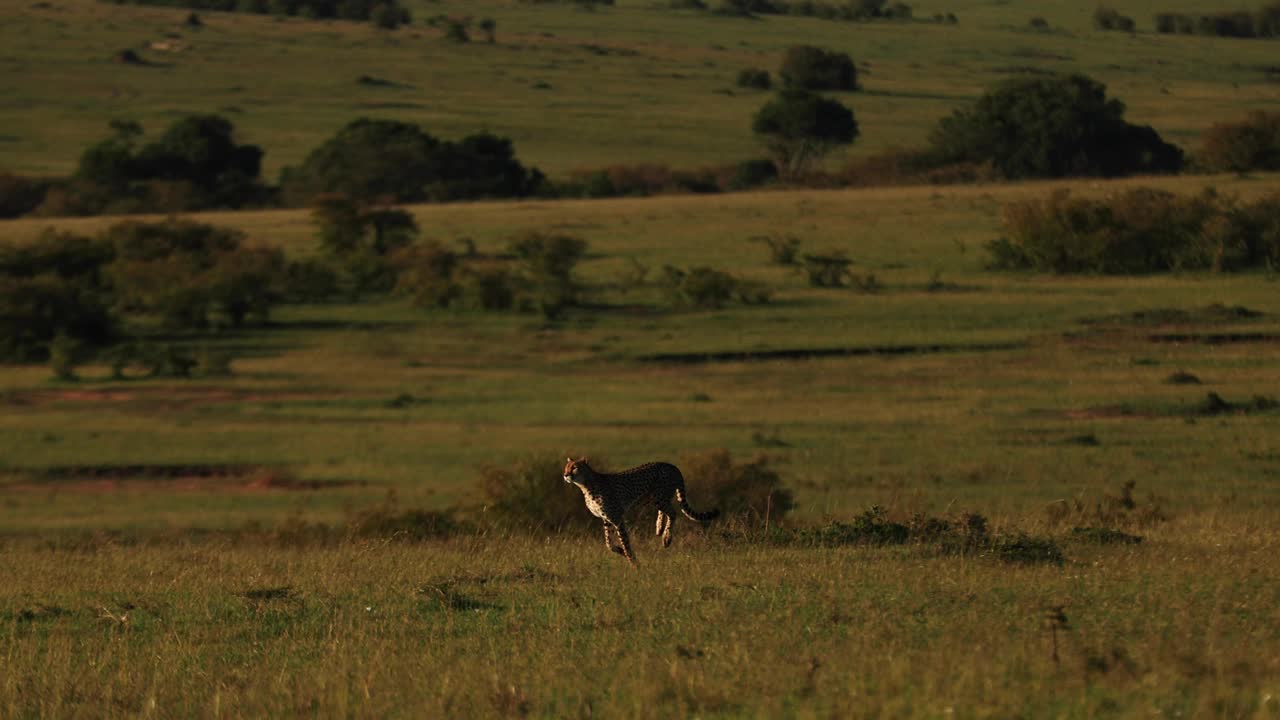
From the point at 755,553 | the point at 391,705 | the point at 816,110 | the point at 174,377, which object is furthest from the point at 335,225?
the point at 391,705

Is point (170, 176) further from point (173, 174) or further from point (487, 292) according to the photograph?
point (487, 292)

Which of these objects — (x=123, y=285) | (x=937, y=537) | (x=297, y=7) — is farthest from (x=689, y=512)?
(x=297, y=7)

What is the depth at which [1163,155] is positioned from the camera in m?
62.8

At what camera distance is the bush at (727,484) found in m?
16.2

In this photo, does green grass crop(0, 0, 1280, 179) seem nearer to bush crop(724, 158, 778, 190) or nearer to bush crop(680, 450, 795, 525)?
bush crop(724, 158, 778, 190)

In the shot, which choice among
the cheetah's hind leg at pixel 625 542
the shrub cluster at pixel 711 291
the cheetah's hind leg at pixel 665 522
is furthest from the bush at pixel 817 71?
the cheetah's hind leg at pixel 625 542

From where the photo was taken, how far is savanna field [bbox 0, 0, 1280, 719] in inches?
275

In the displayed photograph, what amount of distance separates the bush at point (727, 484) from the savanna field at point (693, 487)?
58 millimetres

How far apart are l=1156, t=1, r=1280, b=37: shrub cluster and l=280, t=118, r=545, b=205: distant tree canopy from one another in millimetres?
55674

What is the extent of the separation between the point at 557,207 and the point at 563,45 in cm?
6720

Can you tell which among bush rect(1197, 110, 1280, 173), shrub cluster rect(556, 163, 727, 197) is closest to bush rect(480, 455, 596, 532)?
bush rect(1197, 110, 1280, 173)

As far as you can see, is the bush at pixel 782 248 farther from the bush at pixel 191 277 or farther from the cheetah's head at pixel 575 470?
the cheetah's head at pixel 575 470

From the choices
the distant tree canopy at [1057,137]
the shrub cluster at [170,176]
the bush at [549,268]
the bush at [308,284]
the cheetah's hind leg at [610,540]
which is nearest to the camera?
the cheetah's hind leg at [610,540]

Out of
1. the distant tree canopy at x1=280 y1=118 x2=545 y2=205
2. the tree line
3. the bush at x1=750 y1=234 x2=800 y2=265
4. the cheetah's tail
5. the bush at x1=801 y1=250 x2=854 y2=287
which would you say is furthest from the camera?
the distant tree canopy at x1=280 y1=118 x2=545 y2=205
